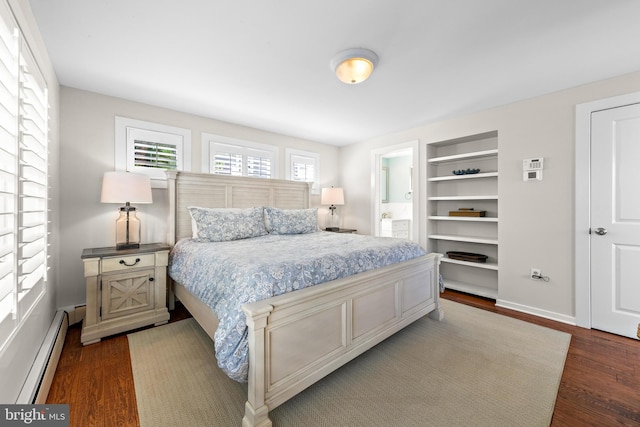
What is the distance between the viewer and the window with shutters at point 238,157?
3617 millimetres

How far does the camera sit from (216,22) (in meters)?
1.75

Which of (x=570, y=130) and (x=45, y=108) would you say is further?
(x=570, y=130)

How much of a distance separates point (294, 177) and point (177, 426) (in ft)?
11.8

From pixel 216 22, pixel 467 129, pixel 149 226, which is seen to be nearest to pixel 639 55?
pixel 467 129

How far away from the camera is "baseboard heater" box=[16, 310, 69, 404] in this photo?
146cm

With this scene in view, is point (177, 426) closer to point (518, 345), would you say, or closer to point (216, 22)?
point (216, 22)

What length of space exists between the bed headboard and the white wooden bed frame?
0.02m

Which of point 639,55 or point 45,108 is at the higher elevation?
point 639,55

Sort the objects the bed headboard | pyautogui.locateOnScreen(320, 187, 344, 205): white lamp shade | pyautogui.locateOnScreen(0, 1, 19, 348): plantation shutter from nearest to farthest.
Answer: pyautogui.locateOnScreen(0, 1, 19, 348): plantation shutter
the bed headboard
pyautogui.locateOnScreen(320, 187, 344, 205): white lamp shade

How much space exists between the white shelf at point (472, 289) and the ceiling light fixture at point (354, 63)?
10.1ft

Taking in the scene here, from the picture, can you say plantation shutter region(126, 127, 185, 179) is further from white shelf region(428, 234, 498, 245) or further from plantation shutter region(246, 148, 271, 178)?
white shelf region(428, 234, 498, 245)

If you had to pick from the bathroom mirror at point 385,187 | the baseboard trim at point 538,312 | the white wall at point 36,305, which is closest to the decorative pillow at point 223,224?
the white wall at point 36,305

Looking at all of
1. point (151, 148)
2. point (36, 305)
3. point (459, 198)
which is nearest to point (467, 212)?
point (459, 198)

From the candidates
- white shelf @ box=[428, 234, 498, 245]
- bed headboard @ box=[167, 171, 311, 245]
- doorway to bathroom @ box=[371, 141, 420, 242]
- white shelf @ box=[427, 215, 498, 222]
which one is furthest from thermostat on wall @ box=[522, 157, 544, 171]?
bed headboard @ box=[167, 171, 311, 245]
